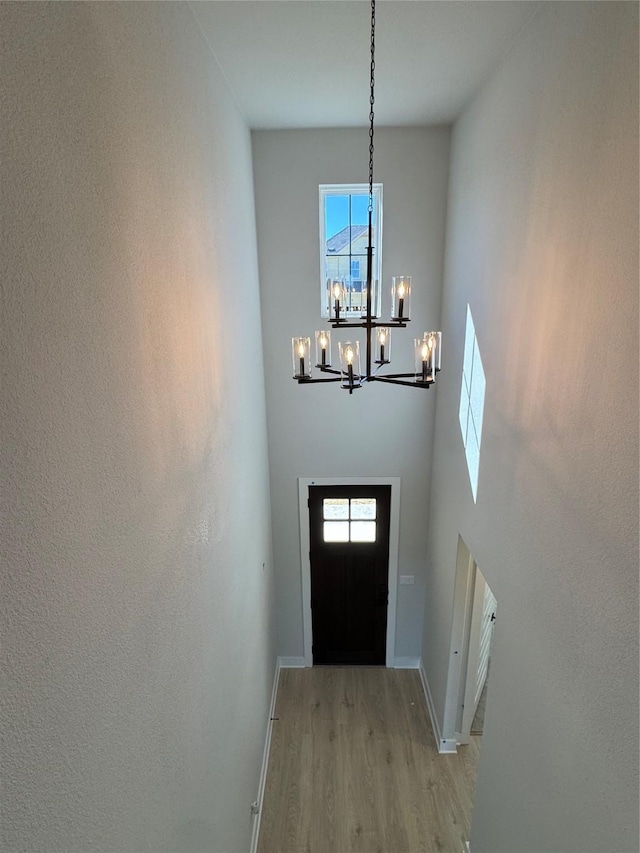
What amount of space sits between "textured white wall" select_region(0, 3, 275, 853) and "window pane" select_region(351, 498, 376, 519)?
92.1 inches

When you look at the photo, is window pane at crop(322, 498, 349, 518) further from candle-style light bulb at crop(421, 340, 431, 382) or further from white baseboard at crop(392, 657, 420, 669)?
candle-style light bulb at crop(421, 340, 431, 382)

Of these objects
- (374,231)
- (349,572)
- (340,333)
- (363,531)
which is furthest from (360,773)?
(374,231)

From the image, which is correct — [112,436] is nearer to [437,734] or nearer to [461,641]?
[461,641]

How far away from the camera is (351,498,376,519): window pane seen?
16.0 ft

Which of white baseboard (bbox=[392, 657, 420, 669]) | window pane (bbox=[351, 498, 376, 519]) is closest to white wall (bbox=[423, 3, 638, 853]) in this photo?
window pane (bbox=[351, 498, 376, 519])

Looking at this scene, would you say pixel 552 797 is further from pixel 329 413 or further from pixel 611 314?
pixel 329 413

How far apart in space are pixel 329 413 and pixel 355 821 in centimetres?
321

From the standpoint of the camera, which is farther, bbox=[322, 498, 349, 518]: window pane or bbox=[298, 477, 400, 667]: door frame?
bbox=[322, 498, 349, 518]: window pane

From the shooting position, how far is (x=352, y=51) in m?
2.69

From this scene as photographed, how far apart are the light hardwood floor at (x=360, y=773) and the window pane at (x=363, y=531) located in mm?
1477

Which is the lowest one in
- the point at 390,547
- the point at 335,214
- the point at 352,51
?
the point at 390,547

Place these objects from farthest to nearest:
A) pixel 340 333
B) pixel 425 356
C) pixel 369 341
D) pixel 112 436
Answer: pixel 340 333, pixel 369 341, pixel 425 356, pixel 112 436

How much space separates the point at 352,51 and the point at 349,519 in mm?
3712

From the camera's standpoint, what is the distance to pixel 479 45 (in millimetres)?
2635
